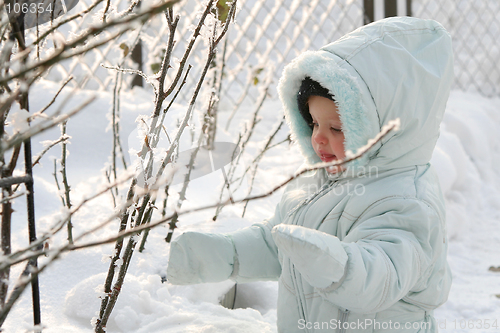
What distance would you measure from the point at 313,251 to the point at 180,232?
1.01 m

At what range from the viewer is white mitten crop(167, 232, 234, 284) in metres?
1.12

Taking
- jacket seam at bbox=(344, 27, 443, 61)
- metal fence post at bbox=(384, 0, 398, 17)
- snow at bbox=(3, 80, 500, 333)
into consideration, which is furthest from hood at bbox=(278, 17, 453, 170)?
metal fence post at bbox=(384, 0, 398, 17)

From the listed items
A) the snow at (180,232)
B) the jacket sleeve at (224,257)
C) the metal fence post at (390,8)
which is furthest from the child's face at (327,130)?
the metal fence post at (390,8)

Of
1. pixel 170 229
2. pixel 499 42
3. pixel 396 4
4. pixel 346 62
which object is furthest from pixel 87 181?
pixel 499 42

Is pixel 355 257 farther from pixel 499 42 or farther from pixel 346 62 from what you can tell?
pixel 499 42

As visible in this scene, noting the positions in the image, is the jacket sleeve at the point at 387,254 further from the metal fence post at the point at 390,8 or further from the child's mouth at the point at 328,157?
the metal fence post at the point at 390,8

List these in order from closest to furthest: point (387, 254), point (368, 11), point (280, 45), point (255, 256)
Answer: point (387, 254), point (255, 256), point (368, 11), point (280, 45)

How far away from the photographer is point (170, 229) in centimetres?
155

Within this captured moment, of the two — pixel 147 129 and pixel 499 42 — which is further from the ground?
pixel 147 129

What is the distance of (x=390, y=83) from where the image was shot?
1.03 meters

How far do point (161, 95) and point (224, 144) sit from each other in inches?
48.9

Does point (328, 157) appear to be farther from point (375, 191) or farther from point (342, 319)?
point (342, 319)

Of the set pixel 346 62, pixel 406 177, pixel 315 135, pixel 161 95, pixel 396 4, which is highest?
pixel 161 95

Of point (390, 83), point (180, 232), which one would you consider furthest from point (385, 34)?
point (180, 232)
